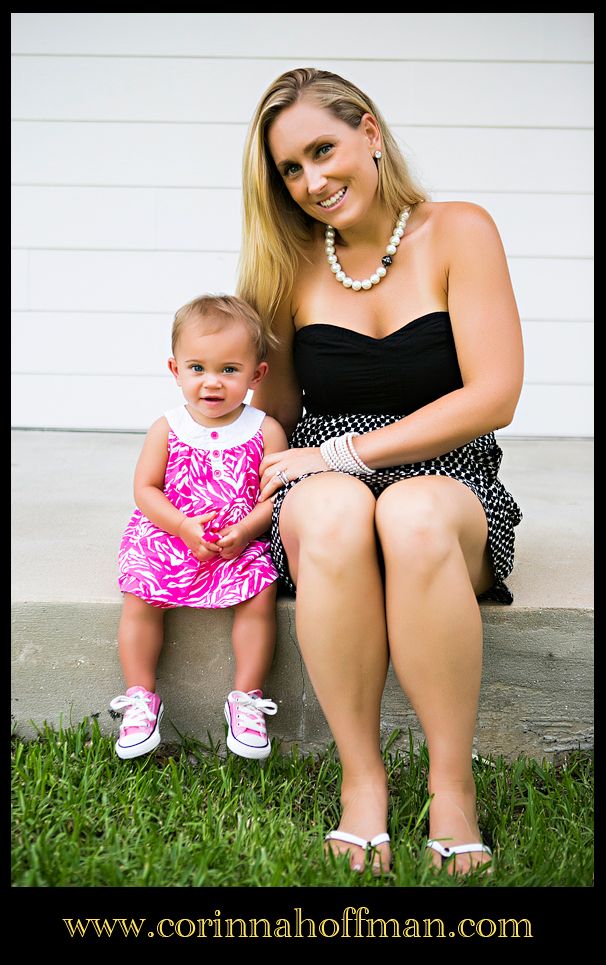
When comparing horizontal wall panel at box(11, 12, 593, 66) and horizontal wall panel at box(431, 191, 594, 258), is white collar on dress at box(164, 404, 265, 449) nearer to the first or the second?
horizontal wall panel at box(431, 191, 594, 258)

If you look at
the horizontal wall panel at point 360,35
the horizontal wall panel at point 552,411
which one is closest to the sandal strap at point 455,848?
the horizontal wall panel at point 552,411

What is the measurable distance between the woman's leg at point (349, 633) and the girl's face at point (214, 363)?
0.39 m

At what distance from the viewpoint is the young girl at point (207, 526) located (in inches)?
70.6

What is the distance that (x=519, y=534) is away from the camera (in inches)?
94.2

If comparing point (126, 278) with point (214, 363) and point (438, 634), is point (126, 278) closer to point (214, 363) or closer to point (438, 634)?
point (214, 363)

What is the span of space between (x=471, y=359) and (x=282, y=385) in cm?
→ 47

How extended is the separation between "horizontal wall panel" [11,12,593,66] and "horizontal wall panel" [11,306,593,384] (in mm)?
1024

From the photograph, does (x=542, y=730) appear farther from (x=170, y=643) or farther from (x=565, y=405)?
(x=565, y=405)

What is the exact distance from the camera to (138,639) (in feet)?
5.98

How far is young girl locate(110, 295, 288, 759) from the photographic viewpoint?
179 centimetres

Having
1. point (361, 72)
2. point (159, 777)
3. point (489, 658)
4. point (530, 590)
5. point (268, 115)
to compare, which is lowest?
point (159, 777)
